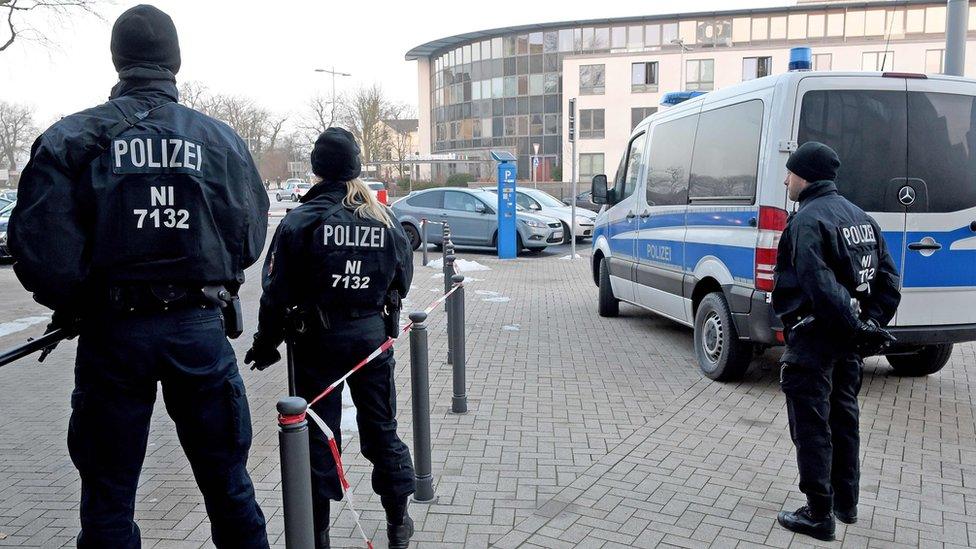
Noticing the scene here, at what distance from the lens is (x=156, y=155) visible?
2.53 meters

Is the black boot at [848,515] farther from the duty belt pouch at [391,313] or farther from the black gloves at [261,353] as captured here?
the black gloves at [261,353]

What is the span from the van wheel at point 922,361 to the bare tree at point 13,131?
81459 millimetres

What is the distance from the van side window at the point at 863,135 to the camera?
5.49 metres

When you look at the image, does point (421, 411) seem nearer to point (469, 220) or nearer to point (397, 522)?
point (397, 522)

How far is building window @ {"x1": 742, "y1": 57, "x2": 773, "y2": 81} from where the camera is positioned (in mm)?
47656

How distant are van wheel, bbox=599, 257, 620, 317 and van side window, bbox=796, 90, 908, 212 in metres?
4.08

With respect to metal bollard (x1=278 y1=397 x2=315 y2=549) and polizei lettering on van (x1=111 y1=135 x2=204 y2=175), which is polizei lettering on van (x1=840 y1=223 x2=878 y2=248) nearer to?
metal bollard (x1=278 y1=397 x2=315 y2=549)

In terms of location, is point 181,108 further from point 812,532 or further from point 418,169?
point 418,169

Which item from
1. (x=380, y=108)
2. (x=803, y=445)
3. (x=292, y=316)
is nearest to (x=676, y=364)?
(x=803, y=445)

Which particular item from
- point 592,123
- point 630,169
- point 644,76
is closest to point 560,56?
point 592,123

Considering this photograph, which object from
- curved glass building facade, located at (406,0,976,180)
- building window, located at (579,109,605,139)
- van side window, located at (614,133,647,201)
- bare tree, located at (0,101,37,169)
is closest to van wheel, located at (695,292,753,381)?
van side window, located at (614,133,647,201)

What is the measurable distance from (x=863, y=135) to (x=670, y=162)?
6.94ft

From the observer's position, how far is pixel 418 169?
61.9 m

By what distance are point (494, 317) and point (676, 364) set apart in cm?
306
